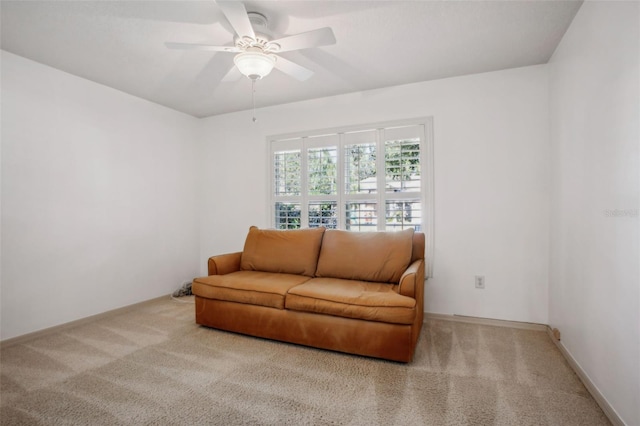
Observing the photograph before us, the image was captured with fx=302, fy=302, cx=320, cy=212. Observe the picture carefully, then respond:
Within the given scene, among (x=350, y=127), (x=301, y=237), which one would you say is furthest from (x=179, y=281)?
(x=350, y=127)

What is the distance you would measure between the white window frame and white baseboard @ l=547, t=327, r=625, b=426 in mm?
1204

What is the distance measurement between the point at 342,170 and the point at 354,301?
5.67 ft

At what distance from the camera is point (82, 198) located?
9.90ft

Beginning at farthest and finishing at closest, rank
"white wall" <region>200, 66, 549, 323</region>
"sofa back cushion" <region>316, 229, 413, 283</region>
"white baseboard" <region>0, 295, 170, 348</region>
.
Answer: "white wall" <region>200, 66, 549, 323</region>
"sofa back cushion" <region>316, 229, 413, 283</region>
"white baseboard" <region>0, 295, 170, 348</region>

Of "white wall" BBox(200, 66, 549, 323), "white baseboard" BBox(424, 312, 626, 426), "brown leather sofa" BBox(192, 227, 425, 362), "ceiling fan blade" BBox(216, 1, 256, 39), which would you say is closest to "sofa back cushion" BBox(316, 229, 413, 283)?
"brown leather sofa" BBox(192, 227, 425, 362)

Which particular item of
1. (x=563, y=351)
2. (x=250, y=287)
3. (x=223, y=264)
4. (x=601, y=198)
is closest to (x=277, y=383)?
(x=250, y=287)

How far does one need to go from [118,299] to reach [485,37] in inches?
170

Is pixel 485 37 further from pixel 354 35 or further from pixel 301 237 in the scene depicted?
pixel 301 237

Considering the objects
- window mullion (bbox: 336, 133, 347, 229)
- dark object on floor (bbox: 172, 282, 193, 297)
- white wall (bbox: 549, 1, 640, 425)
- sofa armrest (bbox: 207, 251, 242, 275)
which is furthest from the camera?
dark object on floor (bbox: 172, 282, 193, 297)

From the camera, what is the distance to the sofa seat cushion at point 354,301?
6.87ft

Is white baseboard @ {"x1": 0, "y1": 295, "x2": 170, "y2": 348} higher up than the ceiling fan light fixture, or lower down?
lower down

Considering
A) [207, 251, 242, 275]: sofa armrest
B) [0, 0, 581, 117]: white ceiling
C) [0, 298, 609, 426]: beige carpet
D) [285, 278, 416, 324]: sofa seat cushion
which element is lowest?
[0, 298, 609, 426]: beige carpet

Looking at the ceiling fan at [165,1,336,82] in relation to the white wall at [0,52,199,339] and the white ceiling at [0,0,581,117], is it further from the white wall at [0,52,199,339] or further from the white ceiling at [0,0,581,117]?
the white wall at [0,52,199,339]

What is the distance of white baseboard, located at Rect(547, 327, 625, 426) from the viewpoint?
1.53 m
